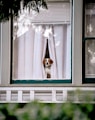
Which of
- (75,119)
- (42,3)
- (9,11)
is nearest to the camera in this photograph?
(75,119)

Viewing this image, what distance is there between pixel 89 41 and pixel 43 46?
69 centimetres

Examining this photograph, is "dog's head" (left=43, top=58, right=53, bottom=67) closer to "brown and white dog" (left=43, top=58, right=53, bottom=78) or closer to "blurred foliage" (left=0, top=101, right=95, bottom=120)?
"brown and white dog" (left=43, top=58, right=53, bottom=78)

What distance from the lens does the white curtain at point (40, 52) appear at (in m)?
5.88

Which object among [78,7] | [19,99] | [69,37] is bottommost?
[19,99]

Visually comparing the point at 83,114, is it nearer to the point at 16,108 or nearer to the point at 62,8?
the point at 16,108

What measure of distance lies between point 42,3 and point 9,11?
37cm

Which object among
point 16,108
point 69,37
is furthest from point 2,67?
point 16,108

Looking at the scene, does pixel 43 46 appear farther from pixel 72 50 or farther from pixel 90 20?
pixel 90 20

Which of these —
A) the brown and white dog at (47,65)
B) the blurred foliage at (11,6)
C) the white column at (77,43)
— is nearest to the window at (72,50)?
the white column at (77,43)

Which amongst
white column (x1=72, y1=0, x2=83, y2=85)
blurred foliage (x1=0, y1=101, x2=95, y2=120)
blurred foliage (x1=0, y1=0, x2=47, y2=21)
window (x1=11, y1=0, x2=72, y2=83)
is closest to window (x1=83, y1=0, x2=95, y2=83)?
white column (x1=72, y1=0, x2=83, y2=85)

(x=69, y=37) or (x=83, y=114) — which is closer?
(x=83, y=114)

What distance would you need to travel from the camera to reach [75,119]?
132cm

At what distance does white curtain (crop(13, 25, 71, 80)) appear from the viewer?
5.88m

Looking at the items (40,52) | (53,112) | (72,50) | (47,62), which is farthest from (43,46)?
(53,112)
